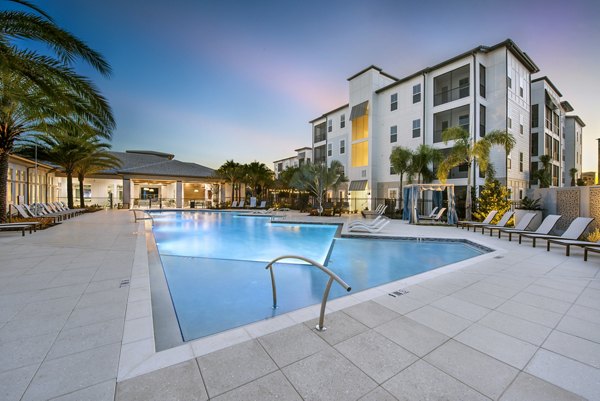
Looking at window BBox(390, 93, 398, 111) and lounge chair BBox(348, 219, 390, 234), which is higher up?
window BBox(390, 93, 398, 111)

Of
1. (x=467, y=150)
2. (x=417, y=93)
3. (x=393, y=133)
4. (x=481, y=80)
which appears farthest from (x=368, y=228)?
(x=417, y=93)

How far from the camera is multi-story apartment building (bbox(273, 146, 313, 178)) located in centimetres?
4531

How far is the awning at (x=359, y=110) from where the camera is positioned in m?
26.6

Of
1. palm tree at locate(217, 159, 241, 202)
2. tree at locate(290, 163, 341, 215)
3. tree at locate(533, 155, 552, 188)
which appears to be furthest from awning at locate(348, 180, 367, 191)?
tree at locate(533, 155, 552, 188)

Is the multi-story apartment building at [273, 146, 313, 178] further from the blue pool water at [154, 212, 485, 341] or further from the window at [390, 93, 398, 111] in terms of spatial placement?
the blue pool water at [154, 212, 485, 341]

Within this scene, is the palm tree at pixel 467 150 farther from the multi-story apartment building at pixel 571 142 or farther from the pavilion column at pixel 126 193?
the multi-story apartment building at pixel 571 142

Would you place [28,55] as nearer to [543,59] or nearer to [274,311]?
[274,311]

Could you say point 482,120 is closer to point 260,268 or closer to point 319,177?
point 319,177

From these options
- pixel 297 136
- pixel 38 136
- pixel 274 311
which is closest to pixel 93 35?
pixel 38 136

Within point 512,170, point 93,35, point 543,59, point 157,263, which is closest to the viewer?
point 157,263

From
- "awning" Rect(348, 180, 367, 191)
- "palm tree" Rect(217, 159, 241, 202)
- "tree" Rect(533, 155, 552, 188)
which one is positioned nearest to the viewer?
"tree" Rect(533, 155, 552, 188)

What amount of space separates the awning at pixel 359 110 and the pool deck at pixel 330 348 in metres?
24.1

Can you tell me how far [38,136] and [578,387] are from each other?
21.9 m

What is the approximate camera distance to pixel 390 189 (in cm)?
2491
